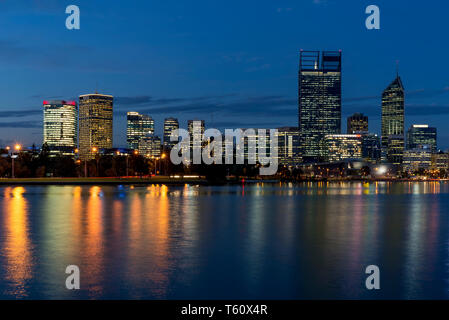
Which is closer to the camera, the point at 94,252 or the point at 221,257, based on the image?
the point at 221,257

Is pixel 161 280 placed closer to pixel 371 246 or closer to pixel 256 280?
pixel 256 280

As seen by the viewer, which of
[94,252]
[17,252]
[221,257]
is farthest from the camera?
[94,252]

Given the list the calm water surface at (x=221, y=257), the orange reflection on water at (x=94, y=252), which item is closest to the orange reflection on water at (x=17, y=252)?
the calm water surface at (x=221, y=257)

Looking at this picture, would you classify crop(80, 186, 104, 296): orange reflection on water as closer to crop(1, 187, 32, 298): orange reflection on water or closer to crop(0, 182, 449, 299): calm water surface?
crop(0, 182, 449, 299): calm water surface

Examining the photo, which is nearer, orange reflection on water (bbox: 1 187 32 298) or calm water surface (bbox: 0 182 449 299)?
calm water surface (bbox: 0 182 449 299)

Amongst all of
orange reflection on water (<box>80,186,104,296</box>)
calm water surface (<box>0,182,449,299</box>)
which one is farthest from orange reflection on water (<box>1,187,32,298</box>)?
orange reflection on water (<box>80,186,104,296</box>)

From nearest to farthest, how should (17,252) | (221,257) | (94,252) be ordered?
1. (221,257)
2. (17,252)
3. (94,252)

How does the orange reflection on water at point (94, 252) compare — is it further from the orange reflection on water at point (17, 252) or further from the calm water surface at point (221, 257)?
the orange reflection on water at point (17, 252)

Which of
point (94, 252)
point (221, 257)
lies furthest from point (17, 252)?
point (221, 257)

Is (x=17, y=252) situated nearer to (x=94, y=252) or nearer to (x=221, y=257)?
(x=94, y=252)

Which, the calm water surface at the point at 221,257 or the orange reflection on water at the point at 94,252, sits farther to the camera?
the orange reflection on water at the point at 94,252

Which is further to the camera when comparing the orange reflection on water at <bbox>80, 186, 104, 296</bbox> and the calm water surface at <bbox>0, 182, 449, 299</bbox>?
the orange reflection on water at <bbox>80, 186, 104, 296</bbox>
